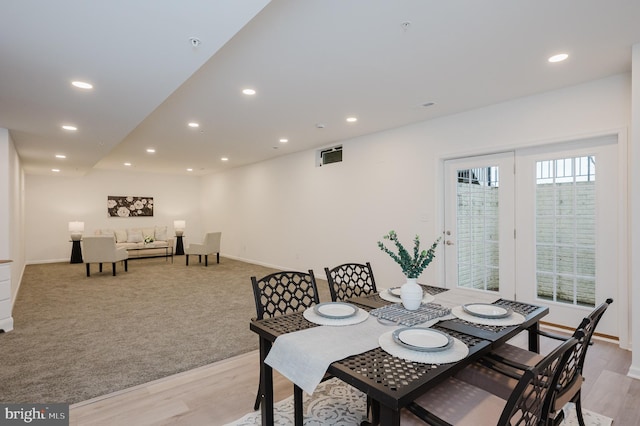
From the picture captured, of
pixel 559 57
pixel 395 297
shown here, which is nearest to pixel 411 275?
pixel 395 297

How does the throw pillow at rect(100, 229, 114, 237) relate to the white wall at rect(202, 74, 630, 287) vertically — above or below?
below

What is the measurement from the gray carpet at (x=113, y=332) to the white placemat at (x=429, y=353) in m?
2.04

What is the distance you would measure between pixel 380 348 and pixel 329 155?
5.16m

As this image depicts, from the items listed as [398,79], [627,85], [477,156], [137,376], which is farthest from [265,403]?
[627,85]

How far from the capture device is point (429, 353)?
1297 millimetres

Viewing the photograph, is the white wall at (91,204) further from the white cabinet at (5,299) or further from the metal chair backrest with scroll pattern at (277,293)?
the metal chair backrest with scroll pattern at (277,293)

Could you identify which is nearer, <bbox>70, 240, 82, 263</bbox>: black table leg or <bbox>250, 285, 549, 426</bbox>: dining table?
<bbox>250, 285, 549, 426</bbox>: dining table

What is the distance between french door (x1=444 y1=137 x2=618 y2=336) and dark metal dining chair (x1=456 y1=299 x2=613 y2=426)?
2.09 m

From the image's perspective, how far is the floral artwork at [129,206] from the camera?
373 inches

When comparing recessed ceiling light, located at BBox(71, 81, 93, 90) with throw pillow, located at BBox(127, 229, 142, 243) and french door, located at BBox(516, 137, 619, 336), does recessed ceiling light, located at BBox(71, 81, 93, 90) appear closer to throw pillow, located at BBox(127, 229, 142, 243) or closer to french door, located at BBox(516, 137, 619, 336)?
french door, located at BBox(516, 137, 619, 336)

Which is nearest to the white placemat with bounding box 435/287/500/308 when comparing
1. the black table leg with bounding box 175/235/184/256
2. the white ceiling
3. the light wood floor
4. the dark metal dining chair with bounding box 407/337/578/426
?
the dark metal dining chair with bounding box 407/337/578/426

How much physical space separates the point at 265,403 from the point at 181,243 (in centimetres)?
889

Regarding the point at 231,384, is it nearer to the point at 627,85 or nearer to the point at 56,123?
the point at 56,123

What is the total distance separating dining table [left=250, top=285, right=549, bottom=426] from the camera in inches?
43.9
